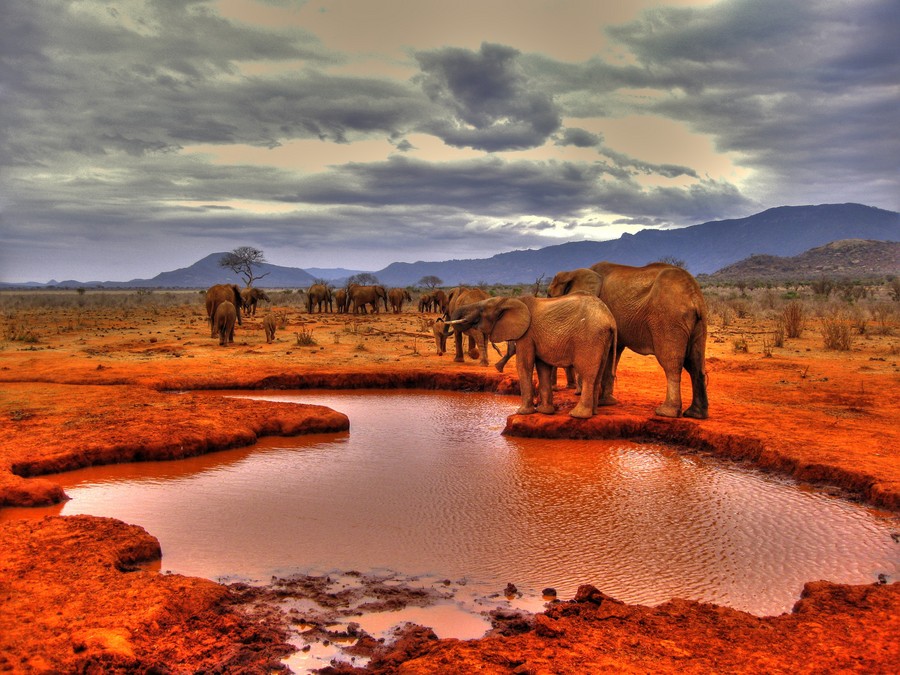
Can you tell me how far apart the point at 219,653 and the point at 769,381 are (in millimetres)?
13630

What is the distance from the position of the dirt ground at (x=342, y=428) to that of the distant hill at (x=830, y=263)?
8429cm

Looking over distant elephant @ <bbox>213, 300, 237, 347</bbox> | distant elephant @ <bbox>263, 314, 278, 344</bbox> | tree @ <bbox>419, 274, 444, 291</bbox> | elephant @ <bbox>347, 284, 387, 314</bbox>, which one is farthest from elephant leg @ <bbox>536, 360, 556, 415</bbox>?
tree @ <bbox>419, 274, 444, 291</bbox>

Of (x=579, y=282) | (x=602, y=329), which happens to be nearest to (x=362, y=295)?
(x=579, y=282)

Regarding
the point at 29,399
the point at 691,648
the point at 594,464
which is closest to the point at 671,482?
the point at 594,464

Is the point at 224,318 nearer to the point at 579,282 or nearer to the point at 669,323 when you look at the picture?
the point at 579,282

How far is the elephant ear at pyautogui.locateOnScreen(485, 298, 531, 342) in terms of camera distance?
1090 cm

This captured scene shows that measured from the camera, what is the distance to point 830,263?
10231cm

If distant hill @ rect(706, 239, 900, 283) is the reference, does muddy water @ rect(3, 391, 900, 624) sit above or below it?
below

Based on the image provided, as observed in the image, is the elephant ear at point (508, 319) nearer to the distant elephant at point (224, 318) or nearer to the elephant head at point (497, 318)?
the elephant head at point (497, 318)

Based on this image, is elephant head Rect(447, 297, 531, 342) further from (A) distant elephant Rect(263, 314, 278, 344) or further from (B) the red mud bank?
(A) distant elephant Rect(263, 314, 278, 344)

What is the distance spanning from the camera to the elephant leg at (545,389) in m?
10.9

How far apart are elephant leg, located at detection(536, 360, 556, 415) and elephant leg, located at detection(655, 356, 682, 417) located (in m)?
1.80

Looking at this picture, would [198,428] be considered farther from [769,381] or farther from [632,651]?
[769,381]

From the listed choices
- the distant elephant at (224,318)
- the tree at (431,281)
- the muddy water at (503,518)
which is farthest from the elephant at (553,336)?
the tree at (431,281)
